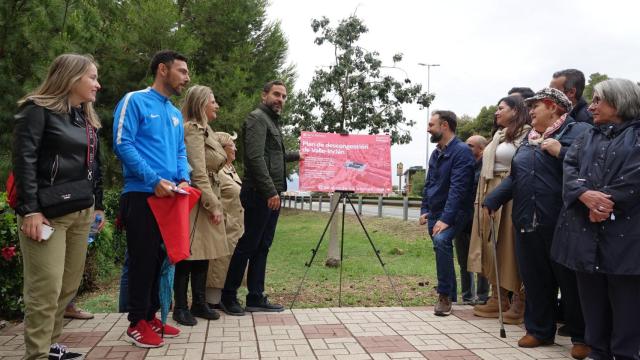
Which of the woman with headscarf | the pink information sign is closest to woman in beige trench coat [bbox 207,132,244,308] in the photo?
the pink information sign

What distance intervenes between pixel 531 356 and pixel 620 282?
2.93ft

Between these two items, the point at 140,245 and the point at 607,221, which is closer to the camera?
the point at 607,221

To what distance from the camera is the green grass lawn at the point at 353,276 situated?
5.66 metres

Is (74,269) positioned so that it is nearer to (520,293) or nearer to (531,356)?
(531,356)

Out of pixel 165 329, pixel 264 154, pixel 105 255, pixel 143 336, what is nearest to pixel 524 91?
pixel 264 154

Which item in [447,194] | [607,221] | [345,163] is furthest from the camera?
[345,163]

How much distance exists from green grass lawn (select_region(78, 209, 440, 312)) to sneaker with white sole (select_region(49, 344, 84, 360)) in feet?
5.62

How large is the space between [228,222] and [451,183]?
7.17ft

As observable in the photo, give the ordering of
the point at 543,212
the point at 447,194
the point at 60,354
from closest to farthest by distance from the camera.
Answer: the point at 60,354 < the point at 543,212 < the point at 447,194

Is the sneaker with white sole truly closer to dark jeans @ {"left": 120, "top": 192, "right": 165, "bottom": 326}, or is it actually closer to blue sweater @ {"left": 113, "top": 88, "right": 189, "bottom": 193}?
dark jeans @ {"left": 120, "top": 192, "right": 165, "bottom": 326}

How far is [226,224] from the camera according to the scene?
15.9 feet

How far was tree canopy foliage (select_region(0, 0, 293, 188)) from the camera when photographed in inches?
229

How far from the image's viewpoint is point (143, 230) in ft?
11.7

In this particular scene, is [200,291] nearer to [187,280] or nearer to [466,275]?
[187,280]
